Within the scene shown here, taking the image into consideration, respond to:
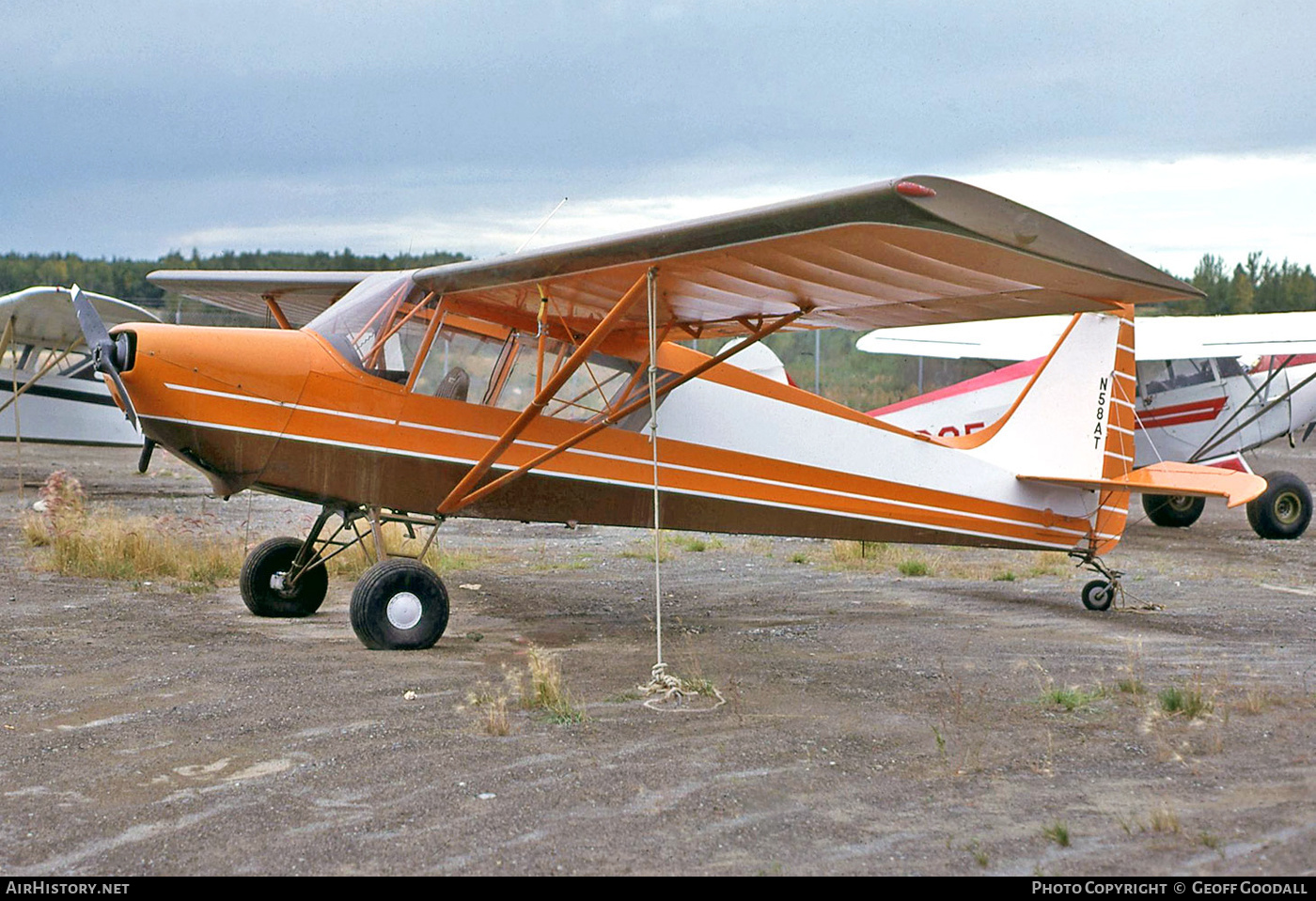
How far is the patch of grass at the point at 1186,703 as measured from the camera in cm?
554

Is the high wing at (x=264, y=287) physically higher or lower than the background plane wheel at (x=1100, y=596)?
higher

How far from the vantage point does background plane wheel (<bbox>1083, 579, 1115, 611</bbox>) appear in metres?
9.46

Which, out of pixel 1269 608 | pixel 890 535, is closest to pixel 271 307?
pixel 890 535

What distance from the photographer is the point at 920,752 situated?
494 centimetres

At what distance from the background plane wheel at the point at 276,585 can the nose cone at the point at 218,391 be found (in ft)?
4.50

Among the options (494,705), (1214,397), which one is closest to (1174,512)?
(1214,397)

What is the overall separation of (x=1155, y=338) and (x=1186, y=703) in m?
12.5

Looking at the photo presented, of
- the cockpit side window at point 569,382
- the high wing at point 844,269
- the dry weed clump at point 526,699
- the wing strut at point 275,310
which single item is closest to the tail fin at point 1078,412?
the high wing at point 844,269

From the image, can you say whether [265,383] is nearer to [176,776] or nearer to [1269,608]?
[176,776]

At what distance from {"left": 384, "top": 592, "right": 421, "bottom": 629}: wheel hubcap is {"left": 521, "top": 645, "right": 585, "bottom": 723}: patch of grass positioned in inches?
55.8

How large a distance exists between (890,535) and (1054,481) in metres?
1.62

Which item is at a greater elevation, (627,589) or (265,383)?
(265,383)

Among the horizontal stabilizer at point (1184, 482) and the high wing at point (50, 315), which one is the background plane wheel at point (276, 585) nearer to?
the horizontal stabilizer at point (1184, 482)

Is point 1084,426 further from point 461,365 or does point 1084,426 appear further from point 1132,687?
point 461,365
